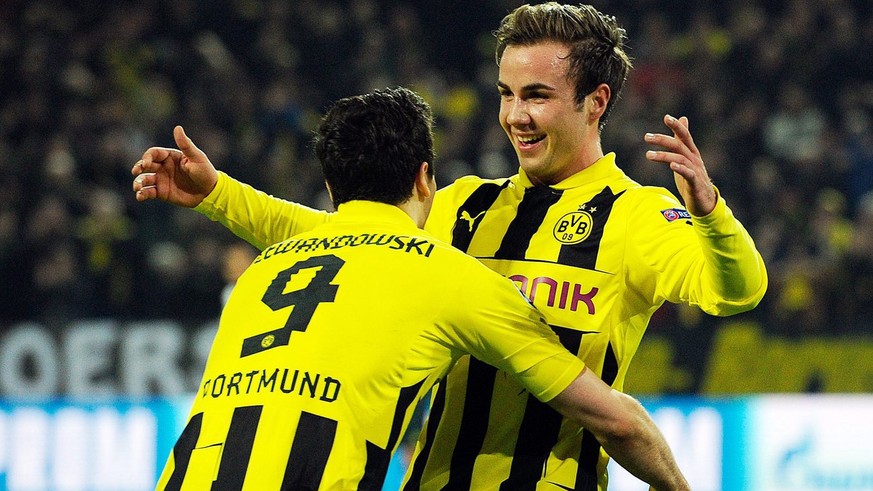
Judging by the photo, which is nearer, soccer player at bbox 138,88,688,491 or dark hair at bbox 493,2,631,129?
soccer player at bbox 138,88,688,491

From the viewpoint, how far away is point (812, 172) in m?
10.4

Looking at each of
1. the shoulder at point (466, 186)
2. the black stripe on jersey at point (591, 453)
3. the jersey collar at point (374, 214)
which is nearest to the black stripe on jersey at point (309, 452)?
the jersey collar at point (374, 214)

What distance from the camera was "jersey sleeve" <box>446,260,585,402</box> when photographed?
8.56ft

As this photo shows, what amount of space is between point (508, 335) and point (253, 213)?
43.4 inches

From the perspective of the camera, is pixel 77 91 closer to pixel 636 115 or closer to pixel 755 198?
pixel 636 115

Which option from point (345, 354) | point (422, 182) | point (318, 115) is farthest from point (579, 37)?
point (318, 115)

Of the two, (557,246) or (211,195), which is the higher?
(211,195)

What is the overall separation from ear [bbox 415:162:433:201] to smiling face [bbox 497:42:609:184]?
1.29 feet

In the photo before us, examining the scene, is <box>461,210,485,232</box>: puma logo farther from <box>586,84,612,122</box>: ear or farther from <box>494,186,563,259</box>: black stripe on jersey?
<box>586,84,612,122</box>: ear

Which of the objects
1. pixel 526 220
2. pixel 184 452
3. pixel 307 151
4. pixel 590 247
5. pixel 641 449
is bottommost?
pixel 184 452

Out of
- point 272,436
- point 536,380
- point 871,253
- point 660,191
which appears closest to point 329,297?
point 272,436

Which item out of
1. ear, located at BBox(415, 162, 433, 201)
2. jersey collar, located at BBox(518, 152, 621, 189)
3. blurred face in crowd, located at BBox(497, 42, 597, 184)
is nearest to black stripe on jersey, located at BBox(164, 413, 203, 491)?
ear, located at BBox(415, 162, 433, 201)

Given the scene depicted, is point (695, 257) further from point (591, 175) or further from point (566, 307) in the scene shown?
point (591, 175)

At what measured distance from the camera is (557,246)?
10.3ft
